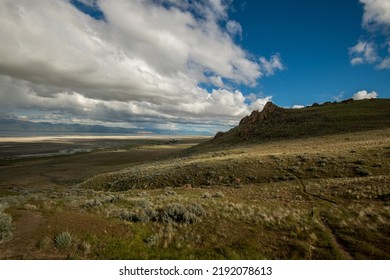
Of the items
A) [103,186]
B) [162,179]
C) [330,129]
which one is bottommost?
[103,186]

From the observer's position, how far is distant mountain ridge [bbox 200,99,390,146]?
225ft

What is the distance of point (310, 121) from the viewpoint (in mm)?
80000

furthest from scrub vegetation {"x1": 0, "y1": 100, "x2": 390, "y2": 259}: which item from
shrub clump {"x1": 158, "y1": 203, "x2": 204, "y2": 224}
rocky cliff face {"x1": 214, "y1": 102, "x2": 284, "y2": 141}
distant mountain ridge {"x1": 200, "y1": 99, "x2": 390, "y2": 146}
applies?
rocky cliff face {"x1": 214, "y1": 102, "x2": 284, "y2": 141}

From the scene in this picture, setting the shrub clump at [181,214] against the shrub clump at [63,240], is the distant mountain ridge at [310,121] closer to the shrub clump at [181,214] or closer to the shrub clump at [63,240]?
the shrub clump at [181,214]

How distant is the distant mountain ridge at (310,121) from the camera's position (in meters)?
68.6

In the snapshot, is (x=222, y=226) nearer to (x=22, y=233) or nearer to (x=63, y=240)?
(x=63, y=240)

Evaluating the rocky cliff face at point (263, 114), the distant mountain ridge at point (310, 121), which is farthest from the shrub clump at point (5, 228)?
the rocky cliff face at point (263, 114)

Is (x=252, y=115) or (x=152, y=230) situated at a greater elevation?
(x=252, y=115)

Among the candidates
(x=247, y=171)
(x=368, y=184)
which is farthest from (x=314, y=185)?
(x=247, y=171)

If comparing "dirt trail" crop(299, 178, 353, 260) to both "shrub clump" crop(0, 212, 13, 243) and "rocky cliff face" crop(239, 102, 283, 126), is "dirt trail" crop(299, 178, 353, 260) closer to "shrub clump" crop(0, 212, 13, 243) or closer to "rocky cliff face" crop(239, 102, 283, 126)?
"shrub clump" crop(0, 212, 13, 243)

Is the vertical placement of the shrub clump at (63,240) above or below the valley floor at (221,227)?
above

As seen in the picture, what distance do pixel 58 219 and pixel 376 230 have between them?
16.0 m

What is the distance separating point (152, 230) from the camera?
512 inches
